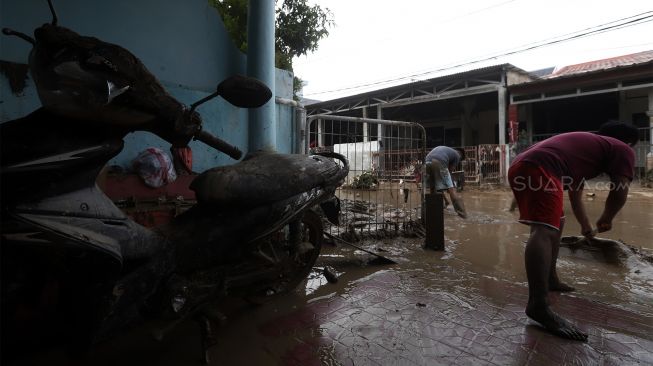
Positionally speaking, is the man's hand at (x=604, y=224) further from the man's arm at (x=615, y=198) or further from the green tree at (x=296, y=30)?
the green tree at (x=296, y=30)

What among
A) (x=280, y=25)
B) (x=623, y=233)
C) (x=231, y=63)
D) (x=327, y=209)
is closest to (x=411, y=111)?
(x=280, y=25)

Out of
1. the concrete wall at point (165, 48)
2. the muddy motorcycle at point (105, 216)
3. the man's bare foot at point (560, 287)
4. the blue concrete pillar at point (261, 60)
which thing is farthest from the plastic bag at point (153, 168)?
the man's bare foot at point (560, 287)

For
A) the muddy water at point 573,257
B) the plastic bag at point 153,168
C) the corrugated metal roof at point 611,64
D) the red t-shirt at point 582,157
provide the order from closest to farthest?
1. the red t-shirt at point 582,157
2. the muddy water at point 573,257
3. the plastic bag at point 153,168
4. the corrugated metal roof at point 611,64

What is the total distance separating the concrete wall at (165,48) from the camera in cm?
292

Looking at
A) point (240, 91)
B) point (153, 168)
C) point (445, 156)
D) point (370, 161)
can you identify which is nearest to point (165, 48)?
point (153, 168)

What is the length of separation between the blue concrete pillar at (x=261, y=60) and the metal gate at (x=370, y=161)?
498 millimetres

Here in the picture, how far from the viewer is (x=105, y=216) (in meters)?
1.48

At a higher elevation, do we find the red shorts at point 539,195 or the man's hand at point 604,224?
the red shorts at point 539,195

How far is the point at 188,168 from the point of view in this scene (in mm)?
3494

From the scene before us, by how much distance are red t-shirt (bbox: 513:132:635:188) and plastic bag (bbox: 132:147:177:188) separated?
2.86 m

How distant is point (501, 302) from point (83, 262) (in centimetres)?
262

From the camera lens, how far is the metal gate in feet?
14.9

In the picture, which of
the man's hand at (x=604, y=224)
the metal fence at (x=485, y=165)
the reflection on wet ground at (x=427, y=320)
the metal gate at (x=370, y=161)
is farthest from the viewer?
the metal fence at (x=485, y=165)

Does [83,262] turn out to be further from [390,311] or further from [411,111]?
[411,111]
